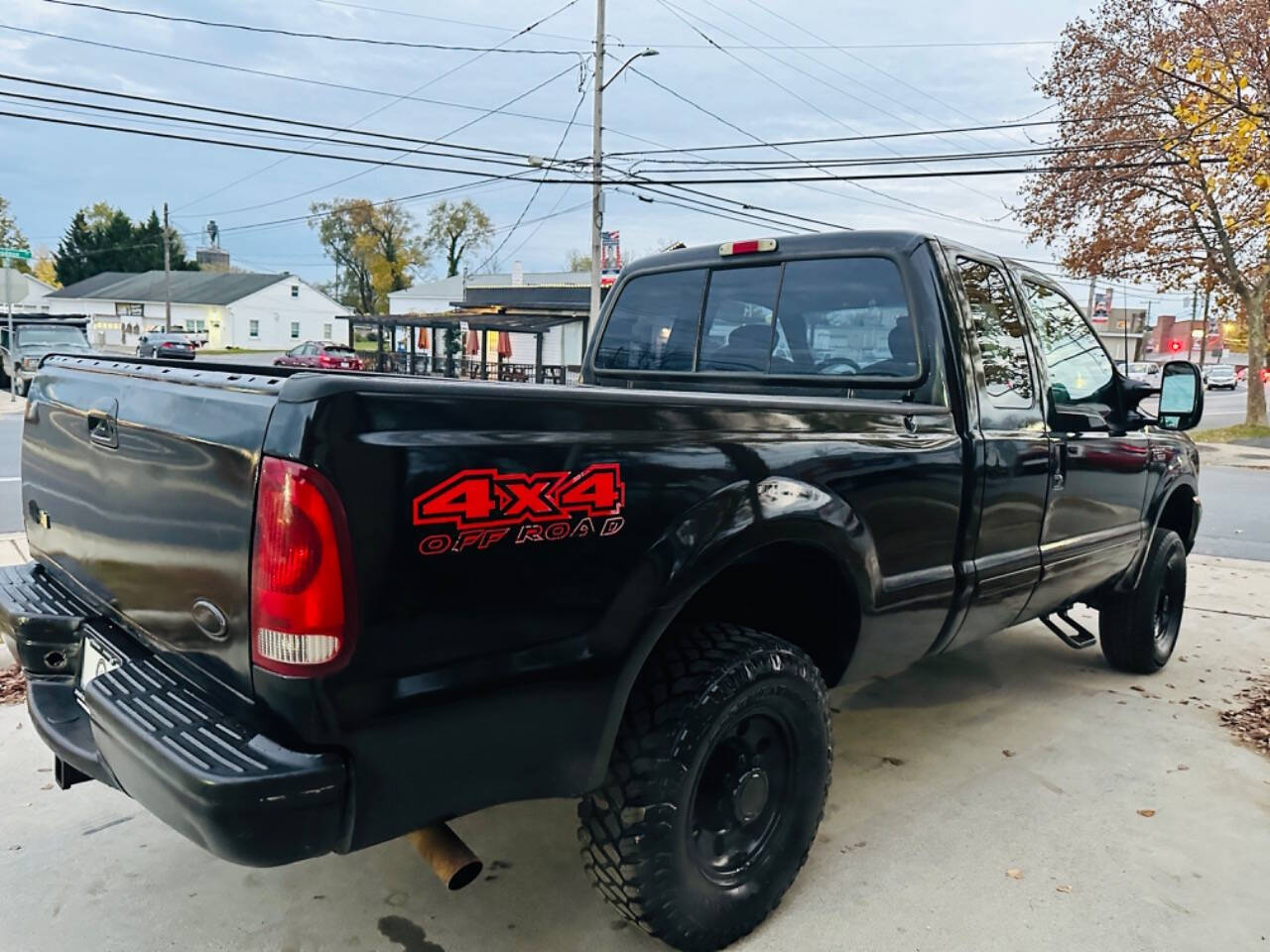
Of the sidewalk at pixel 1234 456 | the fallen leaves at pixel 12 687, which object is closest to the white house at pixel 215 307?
the sidewalk at pixel 1234 456

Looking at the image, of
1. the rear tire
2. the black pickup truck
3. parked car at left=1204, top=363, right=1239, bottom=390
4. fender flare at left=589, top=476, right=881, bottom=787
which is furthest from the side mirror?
parked car at left=1204, top=363, right=1239, bottom=390

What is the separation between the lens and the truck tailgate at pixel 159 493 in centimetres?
181

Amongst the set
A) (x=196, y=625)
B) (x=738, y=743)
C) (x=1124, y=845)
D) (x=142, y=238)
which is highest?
(x=142, y=238)

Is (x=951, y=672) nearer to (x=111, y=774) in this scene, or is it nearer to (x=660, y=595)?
(x=660, y=595)

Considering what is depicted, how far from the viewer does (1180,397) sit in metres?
4.32

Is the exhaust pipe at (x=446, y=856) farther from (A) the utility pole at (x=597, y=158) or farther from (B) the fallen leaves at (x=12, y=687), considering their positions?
(A) the utility pole at (x=597, y=158)

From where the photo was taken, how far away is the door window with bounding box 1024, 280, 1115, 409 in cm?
389

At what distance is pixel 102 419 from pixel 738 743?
5.86ft

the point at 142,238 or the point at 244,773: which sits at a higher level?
the point at 142,238

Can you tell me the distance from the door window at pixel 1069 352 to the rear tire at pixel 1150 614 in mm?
998

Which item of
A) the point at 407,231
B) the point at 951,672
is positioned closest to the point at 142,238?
the point at 407,231

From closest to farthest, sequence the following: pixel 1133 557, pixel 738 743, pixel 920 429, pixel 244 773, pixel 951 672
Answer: pixel 244 773
pixel 738 743
pixel 920 429
pixel 1133 557
pixel 951 672

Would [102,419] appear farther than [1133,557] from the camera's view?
No

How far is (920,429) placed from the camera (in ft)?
9.84
